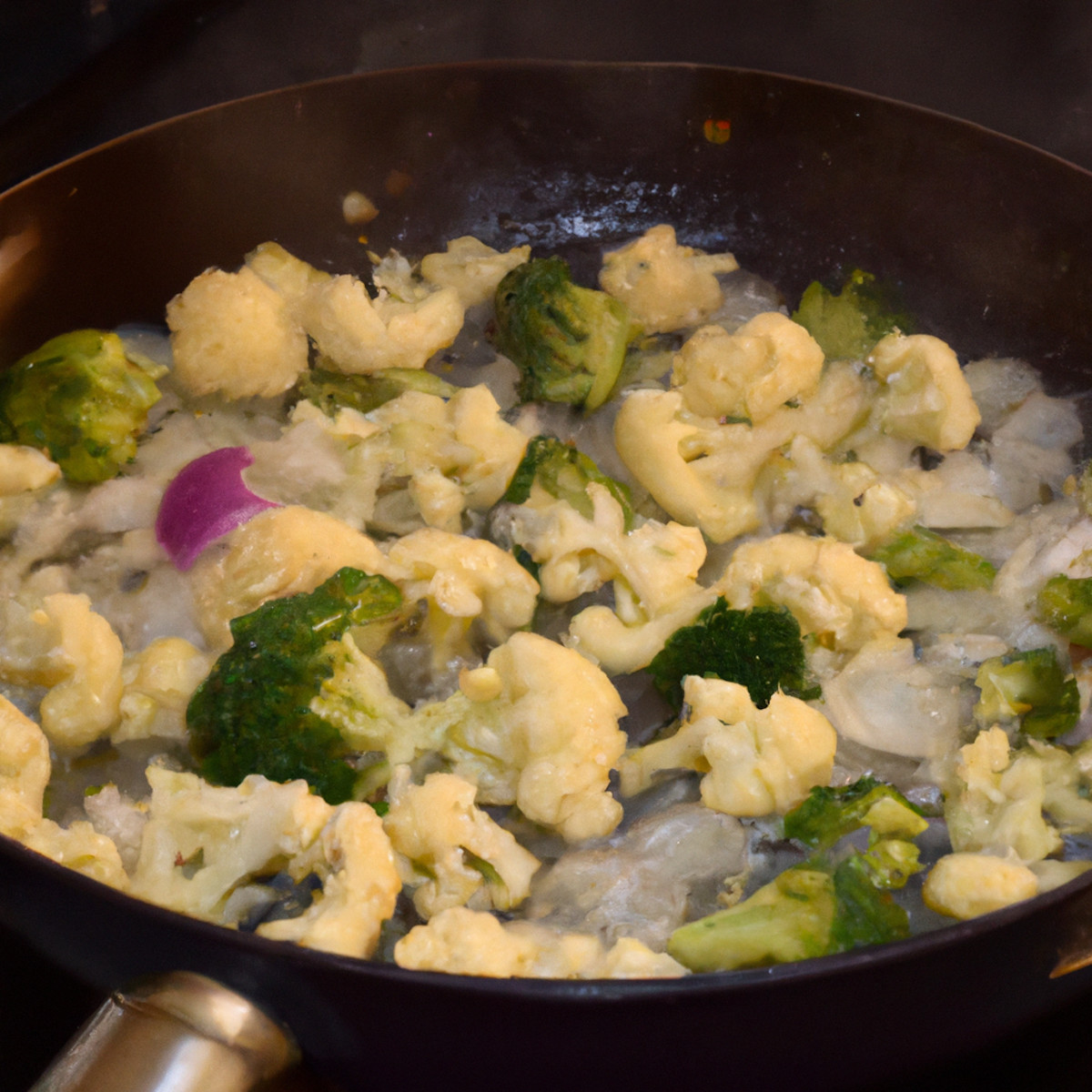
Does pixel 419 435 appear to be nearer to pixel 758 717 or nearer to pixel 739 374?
pixel 739 374

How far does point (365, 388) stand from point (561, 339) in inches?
8.9

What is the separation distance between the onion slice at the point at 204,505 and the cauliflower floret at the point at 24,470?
4.6 inches

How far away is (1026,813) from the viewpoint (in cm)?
86

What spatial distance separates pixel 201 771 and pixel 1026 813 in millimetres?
662

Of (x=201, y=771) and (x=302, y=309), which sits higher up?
(x=302, y=309)

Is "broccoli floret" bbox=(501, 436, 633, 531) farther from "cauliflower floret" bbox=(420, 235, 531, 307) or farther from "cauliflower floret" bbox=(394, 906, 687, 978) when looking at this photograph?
"cauliflower floret" bbox=(394, 906, 687, 978)

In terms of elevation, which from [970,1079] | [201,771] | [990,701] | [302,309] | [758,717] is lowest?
[970,1079]

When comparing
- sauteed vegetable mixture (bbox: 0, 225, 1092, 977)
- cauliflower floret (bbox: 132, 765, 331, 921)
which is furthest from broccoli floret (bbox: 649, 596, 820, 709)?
cauliflower floret (bbox: 132, 765, 331, 921)

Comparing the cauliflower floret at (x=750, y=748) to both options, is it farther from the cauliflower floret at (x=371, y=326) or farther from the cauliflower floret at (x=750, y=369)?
the cauliflower floret at (x=371, y=326)

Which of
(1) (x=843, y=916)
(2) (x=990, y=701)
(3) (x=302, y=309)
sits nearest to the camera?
(1) (x=843, y=916)

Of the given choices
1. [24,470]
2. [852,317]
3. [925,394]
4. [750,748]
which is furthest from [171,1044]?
[852,317]

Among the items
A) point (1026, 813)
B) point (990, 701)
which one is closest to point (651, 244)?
point (990, 701)

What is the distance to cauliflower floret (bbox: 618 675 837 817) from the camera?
2.89 ft

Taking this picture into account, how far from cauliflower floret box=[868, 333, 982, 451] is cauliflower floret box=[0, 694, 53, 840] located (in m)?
0.90
